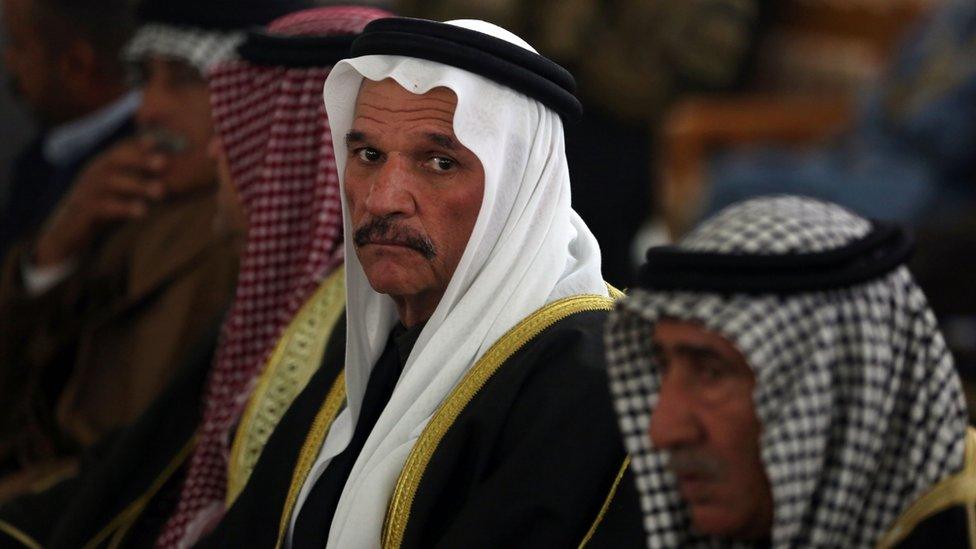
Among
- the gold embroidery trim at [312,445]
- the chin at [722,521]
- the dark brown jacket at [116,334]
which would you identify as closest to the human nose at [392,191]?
the gold embroidery trim at [312,445]

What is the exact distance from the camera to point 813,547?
1.98 meters

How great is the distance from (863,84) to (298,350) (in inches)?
232

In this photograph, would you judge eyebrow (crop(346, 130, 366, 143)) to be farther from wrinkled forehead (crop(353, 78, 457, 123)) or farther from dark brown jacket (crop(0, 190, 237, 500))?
dark brown jacket (crop(0, 190, 237, 500))

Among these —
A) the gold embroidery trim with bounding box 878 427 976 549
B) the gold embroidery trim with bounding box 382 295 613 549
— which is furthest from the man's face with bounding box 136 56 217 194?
the gold embroidery trim with bounding box 878 427 976 549

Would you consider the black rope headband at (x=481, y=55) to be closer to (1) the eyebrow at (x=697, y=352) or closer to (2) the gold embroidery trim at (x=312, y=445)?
(2) the gold embroidery trim at (x=312, y=445)

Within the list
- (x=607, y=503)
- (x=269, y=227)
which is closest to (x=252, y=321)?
(x=269, y=227)

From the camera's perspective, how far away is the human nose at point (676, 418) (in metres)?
2.06

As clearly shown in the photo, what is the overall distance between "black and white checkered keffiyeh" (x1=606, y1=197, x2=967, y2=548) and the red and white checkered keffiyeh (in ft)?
5.84

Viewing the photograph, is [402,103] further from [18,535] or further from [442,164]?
[18,535]

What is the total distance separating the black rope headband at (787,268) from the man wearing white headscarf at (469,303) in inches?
24.8

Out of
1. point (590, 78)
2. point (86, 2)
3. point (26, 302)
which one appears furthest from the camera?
point (590, 78)

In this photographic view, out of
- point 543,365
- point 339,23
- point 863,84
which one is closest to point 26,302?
point 339,23

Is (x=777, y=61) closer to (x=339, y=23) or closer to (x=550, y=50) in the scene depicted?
(x=550, y=50)

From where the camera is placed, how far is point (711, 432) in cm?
205
